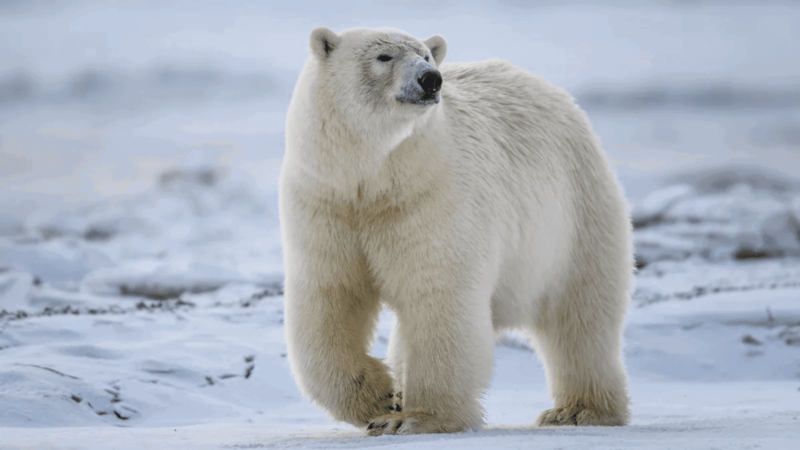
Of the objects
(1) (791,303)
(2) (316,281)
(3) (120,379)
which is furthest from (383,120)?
(1) (791,303)

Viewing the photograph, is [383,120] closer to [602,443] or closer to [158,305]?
[602,443]

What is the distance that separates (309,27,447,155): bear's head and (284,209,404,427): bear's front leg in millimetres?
535

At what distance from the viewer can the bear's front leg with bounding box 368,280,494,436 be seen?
3.66 m

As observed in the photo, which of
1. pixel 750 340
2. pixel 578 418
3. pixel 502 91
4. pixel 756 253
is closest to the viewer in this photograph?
pixel 578 418

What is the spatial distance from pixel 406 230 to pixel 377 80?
0.69 m

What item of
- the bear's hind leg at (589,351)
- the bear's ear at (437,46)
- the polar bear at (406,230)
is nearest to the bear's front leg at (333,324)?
the polar bear at (406,230)

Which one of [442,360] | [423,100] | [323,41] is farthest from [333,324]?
[323,41]

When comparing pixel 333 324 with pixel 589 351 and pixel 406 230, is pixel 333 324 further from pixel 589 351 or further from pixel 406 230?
pixel 589 351

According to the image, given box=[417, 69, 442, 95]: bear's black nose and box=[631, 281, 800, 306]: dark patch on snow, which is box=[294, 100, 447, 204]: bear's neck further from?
box=[631, 281, 800, 306]: dark patch on snow

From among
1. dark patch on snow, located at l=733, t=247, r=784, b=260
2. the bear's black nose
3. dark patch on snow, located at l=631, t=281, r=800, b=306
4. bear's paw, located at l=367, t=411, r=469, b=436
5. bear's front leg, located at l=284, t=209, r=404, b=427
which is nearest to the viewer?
the bear's black nose

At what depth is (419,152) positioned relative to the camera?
368 centimetres

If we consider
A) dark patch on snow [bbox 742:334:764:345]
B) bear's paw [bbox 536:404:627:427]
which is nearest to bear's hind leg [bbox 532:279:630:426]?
bear's paw [bbox 536:404:627:427]

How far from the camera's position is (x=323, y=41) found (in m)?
3.67

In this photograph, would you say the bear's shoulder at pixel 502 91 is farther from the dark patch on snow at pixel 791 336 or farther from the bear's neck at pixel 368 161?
the dark patch on snow at pixel 791 336
